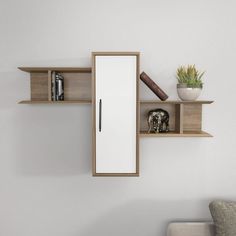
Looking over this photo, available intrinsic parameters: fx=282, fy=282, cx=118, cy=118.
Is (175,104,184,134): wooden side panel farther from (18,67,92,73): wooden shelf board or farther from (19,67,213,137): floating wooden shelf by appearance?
(18,67,92,73): wooden shelf board

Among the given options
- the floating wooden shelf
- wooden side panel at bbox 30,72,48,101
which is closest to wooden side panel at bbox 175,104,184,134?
the floating wooden shelf

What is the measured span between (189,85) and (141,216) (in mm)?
925

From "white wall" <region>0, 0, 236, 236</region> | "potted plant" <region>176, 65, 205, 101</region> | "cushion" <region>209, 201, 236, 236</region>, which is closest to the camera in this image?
"cushion" <region>209, 201, 236, 236</region>

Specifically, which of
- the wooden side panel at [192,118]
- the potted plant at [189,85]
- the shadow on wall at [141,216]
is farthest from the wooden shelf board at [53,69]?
the shadow on wall at [141,216]

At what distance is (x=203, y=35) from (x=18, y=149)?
1425 mm

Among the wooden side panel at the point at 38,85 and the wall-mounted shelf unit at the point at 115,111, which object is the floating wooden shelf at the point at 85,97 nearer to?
the wooden side panel at the point at 38,85

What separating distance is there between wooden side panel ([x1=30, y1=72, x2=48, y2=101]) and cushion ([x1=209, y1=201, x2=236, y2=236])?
1.27 m

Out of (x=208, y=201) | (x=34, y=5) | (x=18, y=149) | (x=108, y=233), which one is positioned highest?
(x=34, y=5)

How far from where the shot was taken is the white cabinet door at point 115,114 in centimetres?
161

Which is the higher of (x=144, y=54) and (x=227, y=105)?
(x=144, y=54)

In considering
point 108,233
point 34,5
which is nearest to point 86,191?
point 108,233

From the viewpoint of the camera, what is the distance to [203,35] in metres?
1.83

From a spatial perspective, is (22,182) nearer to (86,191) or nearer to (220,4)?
(86,191)

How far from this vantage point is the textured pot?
1672 millimetres
